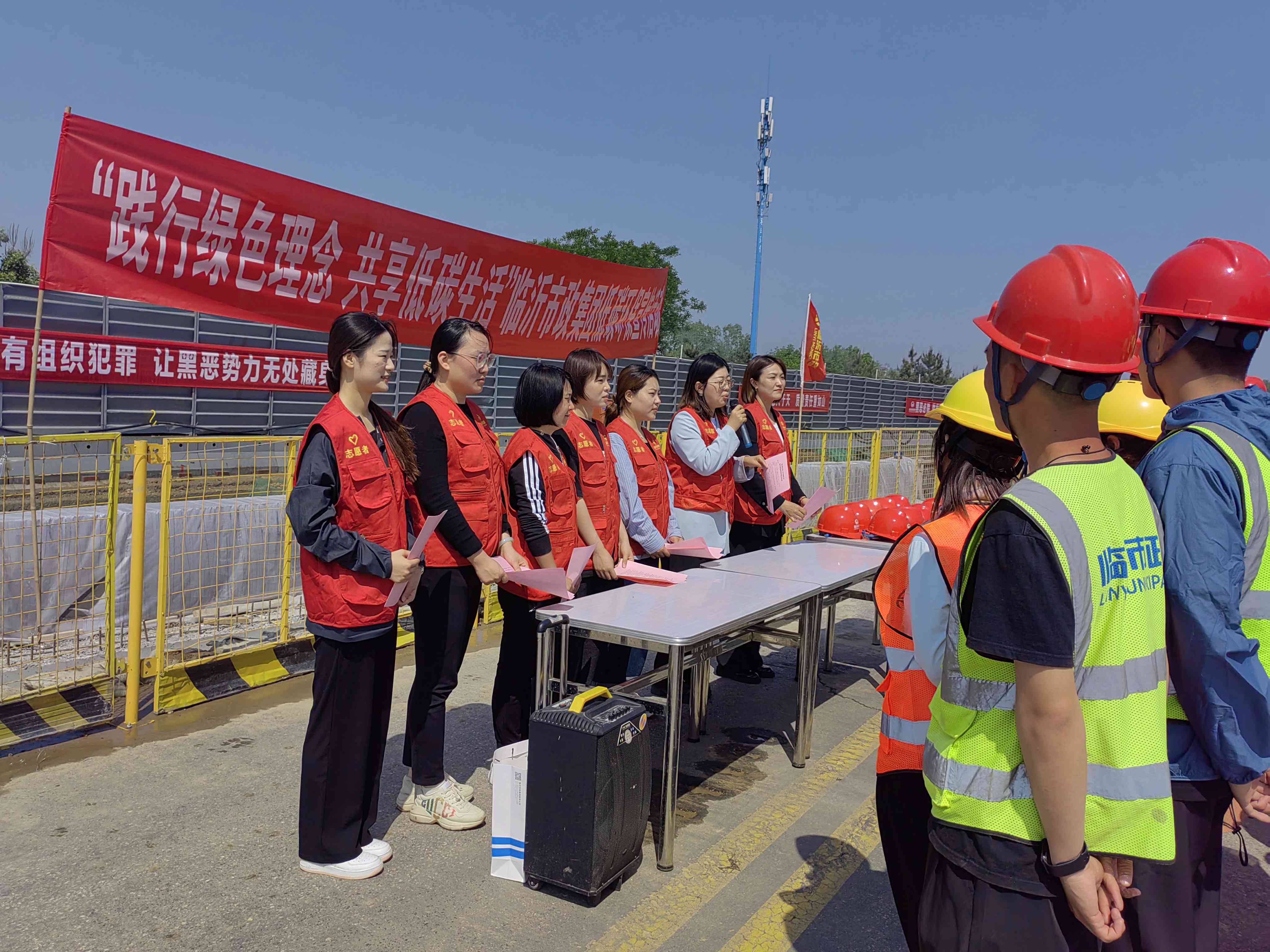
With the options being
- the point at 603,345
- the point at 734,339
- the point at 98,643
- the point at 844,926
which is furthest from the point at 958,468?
the point at 734,339

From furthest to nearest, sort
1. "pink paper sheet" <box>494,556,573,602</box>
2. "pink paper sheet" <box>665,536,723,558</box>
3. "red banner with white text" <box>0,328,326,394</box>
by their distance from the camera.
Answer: "red banner with white text" <box>0,328,326,394</box>, "pink paper sheet" <box>665,536,723,558</box>, "pink paper sheet" <box>494,556,573,602</box>

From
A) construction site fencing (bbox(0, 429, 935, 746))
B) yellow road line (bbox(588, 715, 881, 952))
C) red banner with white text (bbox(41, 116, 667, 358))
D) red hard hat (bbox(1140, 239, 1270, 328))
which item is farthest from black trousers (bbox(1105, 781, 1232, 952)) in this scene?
construction site fencing (bbox(0, 429, 935, 746))

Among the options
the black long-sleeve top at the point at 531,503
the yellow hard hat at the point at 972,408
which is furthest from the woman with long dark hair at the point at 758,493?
the yellow hard hat at the point at 972,408

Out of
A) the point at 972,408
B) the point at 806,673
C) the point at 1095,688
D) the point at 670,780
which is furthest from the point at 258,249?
the point at 1095,688

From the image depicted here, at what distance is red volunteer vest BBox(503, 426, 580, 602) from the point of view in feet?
12.6

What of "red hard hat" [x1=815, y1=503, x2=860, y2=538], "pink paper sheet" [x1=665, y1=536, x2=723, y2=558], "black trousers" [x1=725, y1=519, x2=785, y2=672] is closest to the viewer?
"pink paper sheet" [x1=665, y1=536, x2=723, y2=558]

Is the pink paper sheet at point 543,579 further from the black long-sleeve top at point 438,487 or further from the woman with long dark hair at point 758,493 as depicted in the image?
the woman with long dark hair at point 758,493

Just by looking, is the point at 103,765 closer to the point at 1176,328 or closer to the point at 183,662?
the point at 183,662

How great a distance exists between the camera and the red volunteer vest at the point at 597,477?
13.4 ft

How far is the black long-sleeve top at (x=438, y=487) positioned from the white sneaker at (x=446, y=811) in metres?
0.97

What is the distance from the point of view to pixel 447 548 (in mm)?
3461

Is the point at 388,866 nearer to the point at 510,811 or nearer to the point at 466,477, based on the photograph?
the point at 510,811

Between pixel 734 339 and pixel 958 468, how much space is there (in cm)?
8249

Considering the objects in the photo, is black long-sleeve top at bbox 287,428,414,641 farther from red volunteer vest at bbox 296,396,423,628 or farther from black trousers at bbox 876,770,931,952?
black trousers at bbox 876,770,931,952
